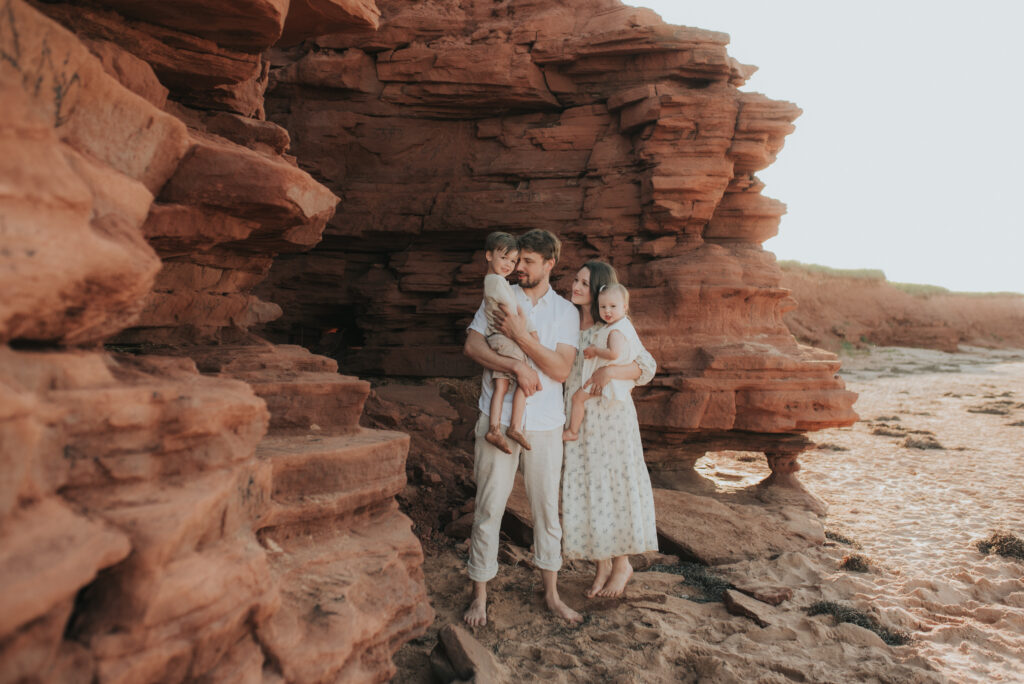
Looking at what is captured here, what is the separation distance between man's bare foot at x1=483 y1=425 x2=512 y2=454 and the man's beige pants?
75mm

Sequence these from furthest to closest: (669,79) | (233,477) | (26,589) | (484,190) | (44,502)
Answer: (484,190) → (669,79) → (233,477) → (44,502) → (26,589)

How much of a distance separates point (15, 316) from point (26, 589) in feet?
2.23

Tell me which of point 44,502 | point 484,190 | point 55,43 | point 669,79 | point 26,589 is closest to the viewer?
point 26,589

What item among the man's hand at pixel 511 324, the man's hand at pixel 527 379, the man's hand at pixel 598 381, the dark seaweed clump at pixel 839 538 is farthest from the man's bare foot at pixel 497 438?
the dark seaweed clump at pixel 839 538

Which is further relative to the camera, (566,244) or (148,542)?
(566,244)

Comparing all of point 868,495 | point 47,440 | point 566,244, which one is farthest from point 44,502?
point 868,495

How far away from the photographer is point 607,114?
29.0ft

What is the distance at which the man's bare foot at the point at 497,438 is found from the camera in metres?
3.95

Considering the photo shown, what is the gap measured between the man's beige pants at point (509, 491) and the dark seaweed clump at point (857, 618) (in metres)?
1.85

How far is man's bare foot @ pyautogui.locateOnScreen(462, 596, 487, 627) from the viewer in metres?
3.99

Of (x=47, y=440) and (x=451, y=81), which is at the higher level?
(x=451, y=81)

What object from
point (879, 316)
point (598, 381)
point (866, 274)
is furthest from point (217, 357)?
point (866, 274)

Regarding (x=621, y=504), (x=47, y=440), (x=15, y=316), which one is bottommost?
(x=621, y=504)

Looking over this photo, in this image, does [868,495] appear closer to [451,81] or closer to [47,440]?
[451,81]
